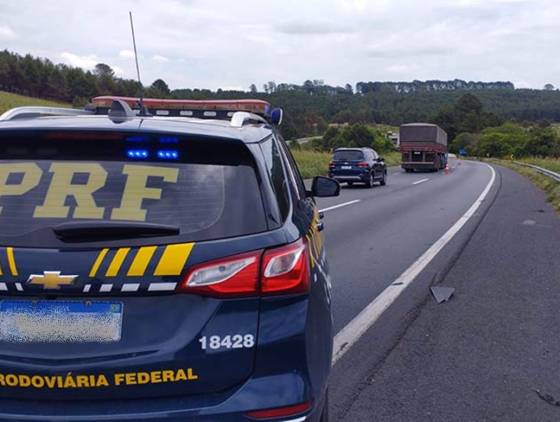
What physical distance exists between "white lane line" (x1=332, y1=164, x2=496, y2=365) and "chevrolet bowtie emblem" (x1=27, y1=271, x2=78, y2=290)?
303cm

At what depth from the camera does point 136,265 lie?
2.67 metres

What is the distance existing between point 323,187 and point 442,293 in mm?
2654

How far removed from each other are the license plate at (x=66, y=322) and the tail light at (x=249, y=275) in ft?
0.96

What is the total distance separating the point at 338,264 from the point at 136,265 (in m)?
7.17

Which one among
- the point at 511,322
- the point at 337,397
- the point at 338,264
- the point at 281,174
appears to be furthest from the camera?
the point at 338,264

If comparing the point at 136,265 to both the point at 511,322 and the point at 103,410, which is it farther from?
the point at 511,322

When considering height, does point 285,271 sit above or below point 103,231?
below

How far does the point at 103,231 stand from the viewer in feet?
8.96

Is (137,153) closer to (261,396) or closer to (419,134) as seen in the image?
(261,396)

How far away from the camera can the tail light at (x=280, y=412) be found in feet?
8.97

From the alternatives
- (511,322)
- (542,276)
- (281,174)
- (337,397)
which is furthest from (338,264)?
(281,174)

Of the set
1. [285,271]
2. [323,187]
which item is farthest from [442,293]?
[285,271]

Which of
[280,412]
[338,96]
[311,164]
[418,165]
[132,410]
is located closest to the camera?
[132,410]

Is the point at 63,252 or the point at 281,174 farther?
the point at 281,174
